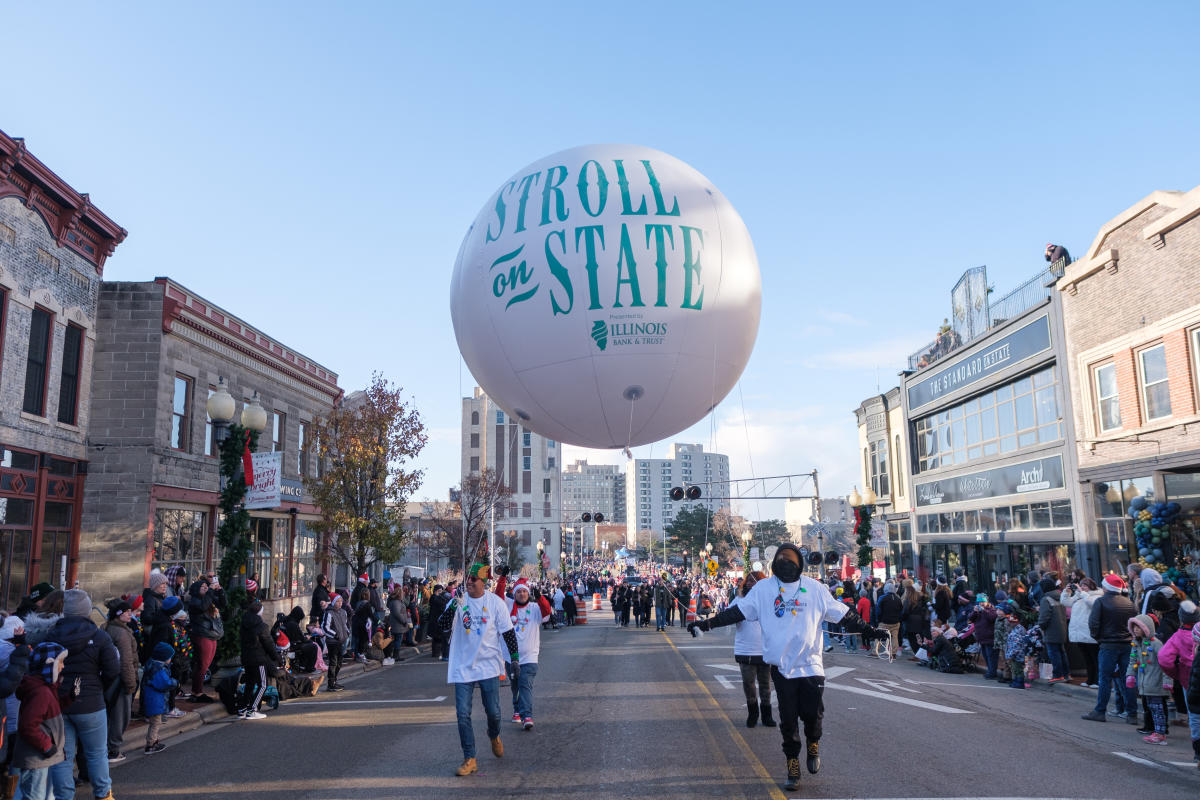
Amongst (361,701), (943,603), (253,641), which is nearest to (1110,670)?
(943,603)

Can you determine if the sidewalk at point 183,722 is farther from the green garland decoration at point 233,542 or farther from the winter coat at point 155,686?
the green garland decoration at point 233,542

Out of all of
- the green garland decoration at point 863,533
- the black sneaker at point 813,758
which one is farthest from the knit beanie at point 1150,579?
the green garland decoration at point 863,533

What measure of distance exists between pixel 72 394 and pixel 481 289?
39.8 ft

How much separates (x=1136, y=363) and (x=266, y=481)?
17792mm

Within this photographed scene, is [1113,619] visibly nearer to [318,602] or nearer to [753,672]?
[753,672]

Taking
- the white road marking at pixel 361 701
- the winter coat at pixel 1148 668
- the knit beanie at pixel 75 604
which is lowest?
the white road marking at pixel 361 701

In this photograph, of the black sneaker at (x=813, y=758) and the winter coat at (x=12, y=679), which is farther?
the black sneaker at (x=813, y=758)

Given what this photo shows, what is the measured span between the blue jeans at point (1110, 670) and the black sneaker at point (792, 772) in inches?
232

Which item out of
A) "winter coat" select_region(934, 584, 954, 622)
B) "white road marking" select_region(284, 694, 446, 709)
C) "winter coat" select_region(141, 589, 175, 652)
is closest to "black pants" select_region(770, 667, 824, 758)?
"white road marking" select_region(284, 694, 446, 709)

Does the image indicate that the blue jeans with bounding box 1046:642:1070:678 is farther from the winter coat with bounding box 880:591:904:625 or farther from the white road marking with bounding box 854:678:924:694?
the winter coat with bounding box 880:591:904:625

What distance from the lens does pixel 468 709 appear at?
769 centimetres

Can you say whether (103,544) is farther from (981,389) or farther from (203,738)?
(981,389)

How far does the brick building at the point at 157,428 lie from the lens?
59.9ft

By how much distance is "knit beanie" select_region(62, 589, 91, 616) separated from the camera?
6789 mm
